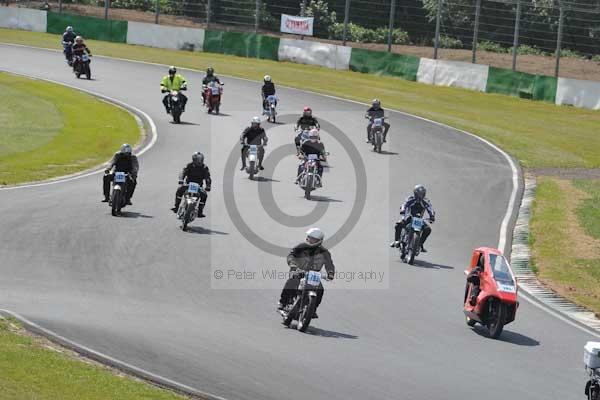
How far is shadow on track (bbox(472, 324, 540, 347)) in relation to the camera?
60.9 feet

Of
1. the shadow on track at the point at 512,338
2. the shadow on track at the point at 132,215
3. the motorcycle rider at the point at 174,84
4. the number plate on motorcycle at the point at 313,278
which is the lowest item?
the shadow on track at the point at 132,215

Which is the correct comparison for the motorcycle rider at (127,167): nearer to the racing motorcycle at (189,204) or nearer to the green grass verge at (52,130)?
the racing motorcycle at (189,204)

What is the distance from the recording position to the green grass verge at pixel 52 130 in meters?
33.2

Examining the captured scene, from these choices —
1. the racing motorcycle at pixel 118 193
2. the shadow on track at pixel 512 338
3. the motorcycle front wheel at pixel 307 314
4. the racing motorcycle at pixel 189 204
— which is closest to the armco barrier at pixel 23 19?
the racing motorcycle at pixel 118 193

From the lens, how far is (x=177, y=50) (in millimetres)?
64938

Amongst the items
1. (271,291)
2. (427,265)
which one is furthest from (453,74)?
(271,291)

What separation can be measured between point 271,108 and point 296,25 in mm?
21640

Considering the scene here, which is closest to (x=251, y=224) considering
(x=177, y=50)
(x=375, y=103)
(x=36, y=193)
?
(x=36, y=193)

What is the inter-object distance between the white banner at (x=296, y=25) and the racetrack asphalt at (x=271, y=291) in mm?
27102

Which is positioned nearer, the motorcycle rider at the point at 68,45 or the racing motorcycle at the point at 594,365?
the racing motorcycle at the point at 594,365

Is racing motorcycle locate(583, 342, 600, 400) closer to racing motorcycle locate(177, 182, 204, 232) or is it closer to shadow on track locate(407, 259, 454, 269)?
shadow on track locate(407, 259, 454, 269)

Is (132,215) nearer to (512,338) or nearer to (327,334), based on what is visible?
Answer: (327,334)

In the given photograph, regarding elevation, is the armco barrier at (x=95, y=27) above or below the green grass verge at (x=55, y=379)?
above

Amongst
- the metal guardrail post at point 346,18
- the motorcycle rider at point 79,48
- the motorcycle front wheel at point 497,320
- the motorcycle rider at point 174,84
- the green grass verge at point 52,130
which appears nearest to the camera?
the motorcycle front wheel at point 497,320
